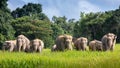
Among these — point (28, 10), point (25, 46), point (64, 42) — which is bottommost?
point (25, 46)

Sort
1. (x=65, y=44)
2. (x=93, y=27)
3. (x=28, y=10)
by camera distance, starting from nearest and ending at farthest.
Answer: (x=65, y=44), (x=93, y=27), (x=28, y=10)

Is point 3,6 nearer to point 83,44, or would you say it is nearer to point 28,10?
point 83,44

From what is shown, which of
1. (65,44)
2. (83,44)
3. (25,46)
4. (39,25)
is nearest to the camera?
(65,44)

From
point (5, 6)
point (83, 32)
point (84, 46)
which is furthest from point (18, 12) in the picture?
point (84, 46)

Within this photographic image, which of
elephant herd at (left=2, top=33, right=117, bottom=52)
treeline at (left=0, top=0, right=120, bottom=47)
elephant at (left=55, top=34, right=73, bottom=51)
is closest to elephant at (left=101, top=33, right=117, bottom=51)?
elephant herd at (left=2, top=33, right=117, bottom=52)

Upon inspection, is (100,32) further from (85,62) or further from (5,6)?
(85,62)

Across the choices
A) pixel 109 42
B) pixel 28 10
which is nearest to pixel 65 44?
pixel 109 42

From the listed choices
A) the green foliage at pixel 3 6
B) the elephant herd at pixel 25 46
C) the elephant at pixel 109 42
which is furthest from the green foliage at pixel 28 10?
the elephant at pixel 109 42

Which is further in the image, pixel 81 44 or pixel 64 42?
pixel 81 44

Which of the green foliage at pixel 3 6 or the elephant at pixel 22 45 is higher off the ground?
the green foliage at pixel 3 6

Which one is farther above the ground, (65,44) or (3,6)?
(3,6)

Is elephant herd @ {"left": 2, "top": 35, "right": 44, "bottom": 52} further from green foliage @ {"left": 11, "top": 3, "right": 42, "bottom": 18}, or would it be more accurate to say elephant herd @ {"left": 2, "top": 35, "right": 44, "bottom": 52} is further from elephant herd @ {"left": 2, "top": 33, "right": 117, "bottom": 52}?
green foliage @ {"left": 11, "top": 3, "right": 42, "bottom": 18}

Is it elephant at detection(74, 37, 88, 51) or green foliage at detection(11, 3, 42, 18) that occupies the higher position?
green foliage at detection(11, 3, 42, 18)

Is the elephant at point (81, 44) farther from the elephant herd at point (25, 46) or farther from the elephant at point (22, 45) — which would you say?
the elephant at point (22, 45)
